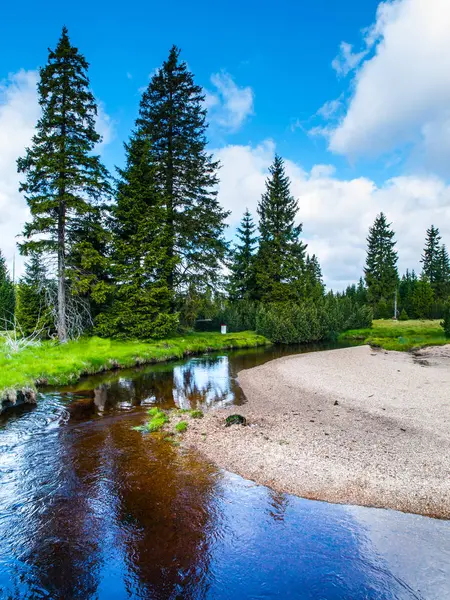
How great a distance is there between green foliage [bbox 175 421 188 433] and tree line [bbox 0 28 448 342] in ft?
48.2

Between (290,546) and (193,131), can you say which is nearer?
(290,546)

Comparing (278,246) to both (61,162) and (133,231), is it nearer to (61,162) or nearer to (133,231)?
(133,231)

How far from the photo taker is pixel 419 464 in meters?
7.19

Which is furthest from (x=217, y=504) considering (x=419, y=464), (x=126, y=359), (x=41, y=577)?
(x=126, y=359)

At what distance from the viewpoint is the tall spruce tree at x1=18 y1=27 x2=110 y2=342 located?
69.4 feet

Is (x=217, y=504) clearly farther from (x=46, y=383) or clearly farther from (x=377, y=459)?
(x=46, y=383)

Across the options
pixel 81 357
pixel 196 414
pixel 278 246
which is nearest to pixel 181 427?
pixel 196 414

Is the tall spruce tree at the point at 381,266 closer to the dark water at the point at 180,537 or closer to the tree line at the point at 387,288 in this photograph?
the tree line at the point at 387,288

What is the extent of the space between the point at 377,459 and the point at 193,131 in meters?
31.3

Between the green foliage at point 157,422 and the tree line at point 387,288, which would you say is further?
the tree line at point 387,288

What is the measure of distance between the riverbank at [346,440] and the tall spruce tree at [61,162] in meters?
15.6

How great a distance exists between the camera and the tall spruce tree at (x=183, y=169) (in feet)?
98.7

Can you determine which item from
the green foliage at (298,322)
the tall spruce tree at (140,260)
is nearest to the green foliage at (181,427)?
the tall spruce tree at (140,260)

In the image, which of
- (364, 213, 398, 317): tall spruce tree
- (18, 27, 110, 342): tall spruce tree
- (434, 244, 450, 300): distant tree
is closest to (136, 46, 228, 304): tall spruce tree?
(18, 27, 110, 342): tall spruce tree
